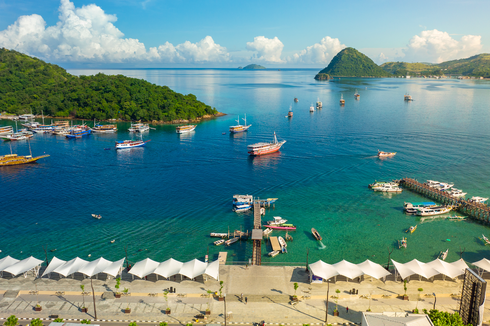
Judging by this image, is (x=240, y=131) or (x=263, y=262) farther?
(x=240, y=131)

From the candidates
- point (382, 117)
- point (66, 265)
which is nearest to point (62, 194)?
point (66, 265)

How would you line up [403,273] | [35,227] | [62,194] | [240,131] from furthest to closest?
[240,131], [62,194], [35,227], [403,273]

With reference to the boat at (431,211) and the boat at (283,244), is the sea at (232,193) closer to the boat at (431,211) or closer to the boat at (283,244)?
the boat at (283,244)

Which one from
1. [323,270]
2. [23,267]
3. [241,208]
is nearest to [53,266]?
[23,267]

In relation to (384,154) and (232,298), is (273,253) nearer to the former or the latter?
(232,298)

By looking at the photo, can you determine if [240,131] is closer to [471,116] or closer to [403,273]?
[403,273]

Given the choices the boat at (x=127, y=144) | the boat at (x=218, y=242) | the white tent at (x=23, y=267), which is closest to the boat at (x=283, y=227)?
the boat at (x=218, y=242)

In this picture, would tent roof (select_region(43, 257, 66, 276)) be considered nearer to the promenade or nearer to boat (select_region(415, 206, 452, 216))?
the promenade
